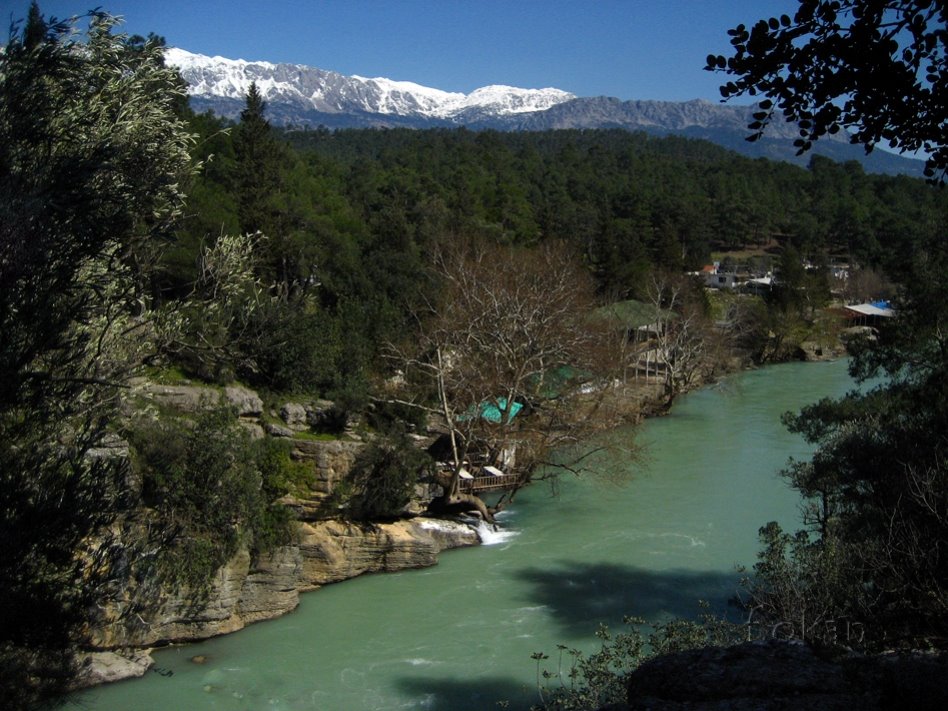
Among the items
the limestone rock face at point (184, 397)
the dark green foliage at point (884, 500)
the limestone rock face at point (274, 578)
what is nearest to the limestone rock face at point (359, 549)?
the limestone rock face at point (274, 578)

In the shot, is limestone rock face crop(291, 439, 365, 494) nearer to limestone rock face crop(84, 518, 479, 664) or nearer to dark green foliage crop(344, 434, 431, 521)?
dark green foliage crop(344, 434, 431, 521)

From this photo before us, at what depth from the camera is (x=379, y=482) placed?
47.9ft

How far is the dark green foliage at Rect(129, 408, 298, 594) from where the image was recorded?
→ 11.6m

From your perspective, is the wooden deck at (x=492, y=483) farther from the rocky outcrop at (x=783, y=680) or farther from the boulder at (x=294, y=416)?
the rocky outcrop at (x=783, y=680)

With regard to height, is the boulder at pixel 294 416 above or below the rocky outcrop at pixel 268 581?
above

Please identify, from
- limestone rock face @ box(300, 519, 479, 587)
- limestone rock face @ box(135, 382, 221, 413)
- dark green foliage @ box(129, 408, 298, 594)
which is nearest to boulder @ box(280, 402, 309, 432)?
limestone rock face @ box(135, 382, 221, 413)

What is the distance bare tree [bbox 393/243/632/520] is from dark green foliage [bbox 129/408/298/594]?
4.56 meters

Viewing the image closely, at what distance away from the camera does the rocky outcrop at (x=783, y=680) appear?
427 cm

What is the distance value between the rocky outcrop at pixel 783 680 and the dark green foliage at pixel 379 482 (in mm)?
9496

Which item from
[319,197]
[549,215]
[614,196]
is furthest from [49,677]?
[614,196]

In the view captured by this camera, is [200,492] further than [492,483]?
No

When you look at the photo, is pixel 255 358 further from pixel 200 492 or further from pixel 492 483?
pixel 492 483

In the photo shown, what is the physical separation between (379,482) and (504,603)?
310 cm

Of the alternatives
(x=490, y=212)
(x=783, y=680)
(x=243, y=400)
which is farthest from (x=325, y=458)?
(x=490, y=212)
